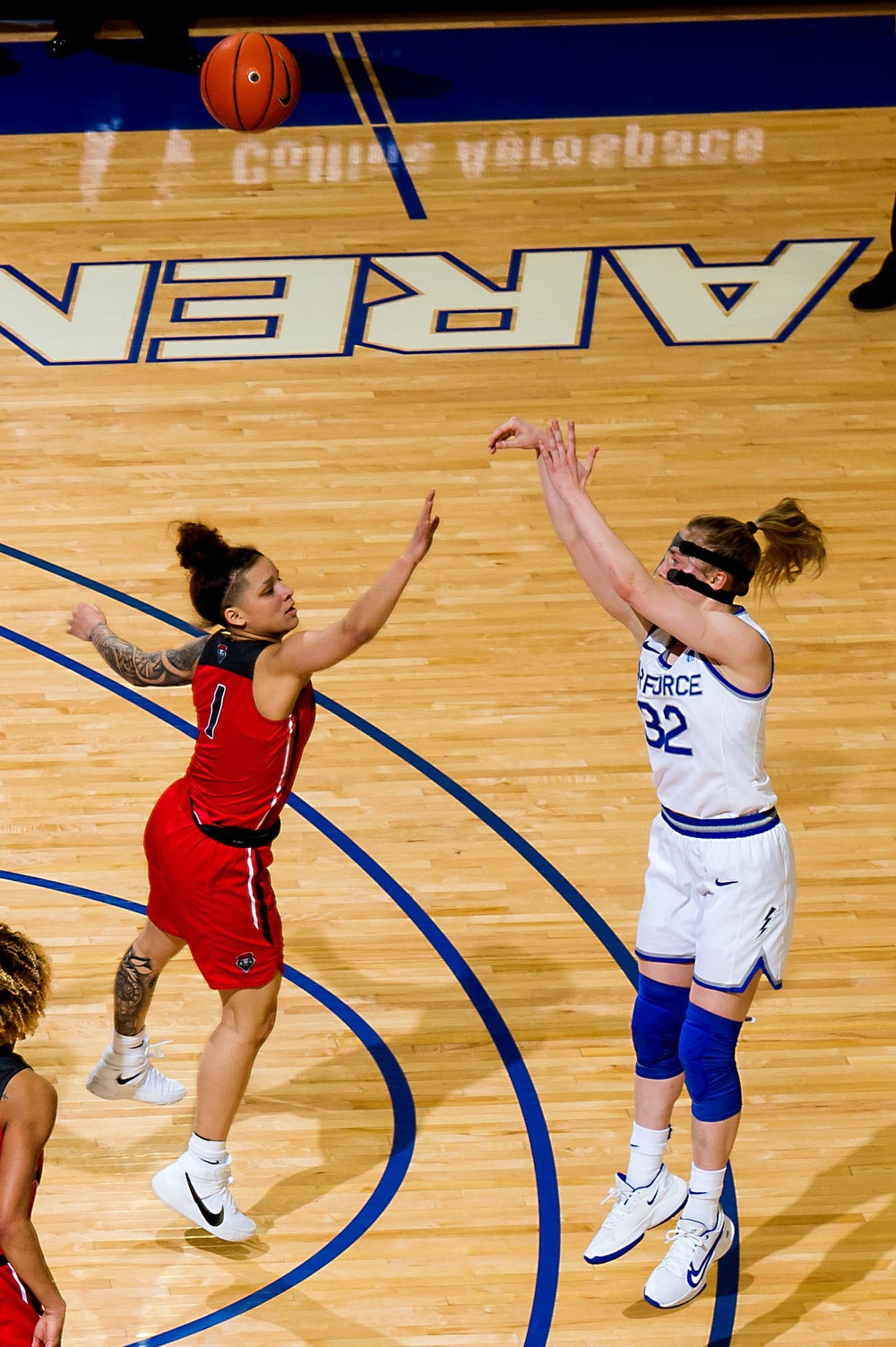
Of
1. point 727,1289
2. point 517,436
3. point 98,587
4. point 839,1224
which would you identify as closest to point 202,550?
point 517,436

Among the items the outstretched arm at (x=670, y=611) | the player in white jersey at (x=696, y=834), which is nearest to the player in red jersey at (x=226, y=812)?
the outstretched arm at (x=670, y=611)

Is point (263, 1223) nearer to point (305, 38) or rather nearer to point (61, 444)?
point (61, 444)

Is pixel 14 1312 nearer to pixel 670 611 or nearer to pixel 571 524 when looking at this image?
pixel 670 611

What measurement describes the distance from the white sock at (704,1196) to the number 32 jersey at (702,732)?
0.93 meters

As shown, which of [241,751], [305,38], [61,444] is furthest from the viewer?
[305,38]

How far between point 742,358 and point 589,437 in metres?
1.16

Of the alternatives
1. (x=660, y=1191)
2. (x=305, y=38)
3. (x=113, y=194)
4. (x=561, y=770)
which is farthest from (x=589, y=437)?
(x=305, y=38)

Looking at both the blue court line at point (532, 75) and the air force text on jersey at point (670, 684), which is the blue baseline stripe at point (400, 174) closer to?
the blue court line at point (532, 75)

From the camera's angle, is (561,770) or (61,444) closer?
(561,770)

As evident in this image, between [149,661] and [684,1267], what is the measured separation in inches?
84.3

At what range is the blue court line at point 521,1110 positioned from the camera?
4.52 m

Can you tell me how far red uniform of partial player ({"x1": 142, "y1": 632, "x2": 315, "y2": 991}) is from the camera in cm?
449

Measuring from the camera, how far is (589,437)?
841 centimetres

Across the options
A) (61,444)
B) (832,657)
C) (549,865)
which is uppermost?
(61,444)
